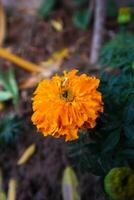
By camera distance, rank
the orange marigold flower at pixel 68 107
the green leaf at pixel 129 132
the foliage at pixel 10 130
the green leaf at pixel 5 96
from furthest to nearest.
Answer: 1. the green leaf at pixel 5 96
2. the foliage at pixel 10 130
3. the green leaf at pixel 129 132
4. the orange marigold flower at pixel 68 107

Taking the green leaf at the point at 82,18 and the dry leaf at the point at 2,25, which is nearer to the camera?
the green leaf at the point at 82,18

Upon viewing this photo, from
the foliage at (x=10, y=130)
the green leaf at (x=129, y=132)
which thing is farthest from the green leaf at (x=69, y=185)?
the green leaf at (x=129, y=132)

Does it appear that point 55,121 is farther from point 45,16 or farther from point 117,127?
point 45,16

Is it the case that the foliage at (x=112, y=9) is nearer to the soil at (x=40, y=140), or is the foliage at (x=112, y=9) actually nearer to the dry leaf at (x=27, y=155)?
the soil at (x=40, y=140)

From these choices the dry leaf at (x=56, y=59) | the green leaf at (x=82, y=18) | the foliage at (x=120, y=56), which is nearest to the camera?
the foliage at (x=120, y=56)

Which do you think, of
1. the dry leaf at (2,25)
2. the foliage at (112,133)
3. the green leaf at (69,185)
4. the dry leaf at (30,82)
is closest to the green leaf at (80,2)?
the dry leaf at (2,25)

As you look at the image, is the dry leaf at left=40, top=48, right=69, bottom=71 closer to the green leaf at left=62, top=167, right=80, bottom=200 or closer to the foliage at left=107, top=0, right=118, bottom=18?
the foliage at left=107, top=0, right=118, bottom=18

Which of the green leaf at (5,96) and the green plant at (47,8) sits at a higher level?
the green plant at (47,8)

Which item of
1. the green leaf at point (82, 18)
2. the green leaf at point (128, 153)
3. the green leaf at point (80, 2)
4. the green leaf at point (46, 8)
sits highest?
the green leaf at point (46, 8)
